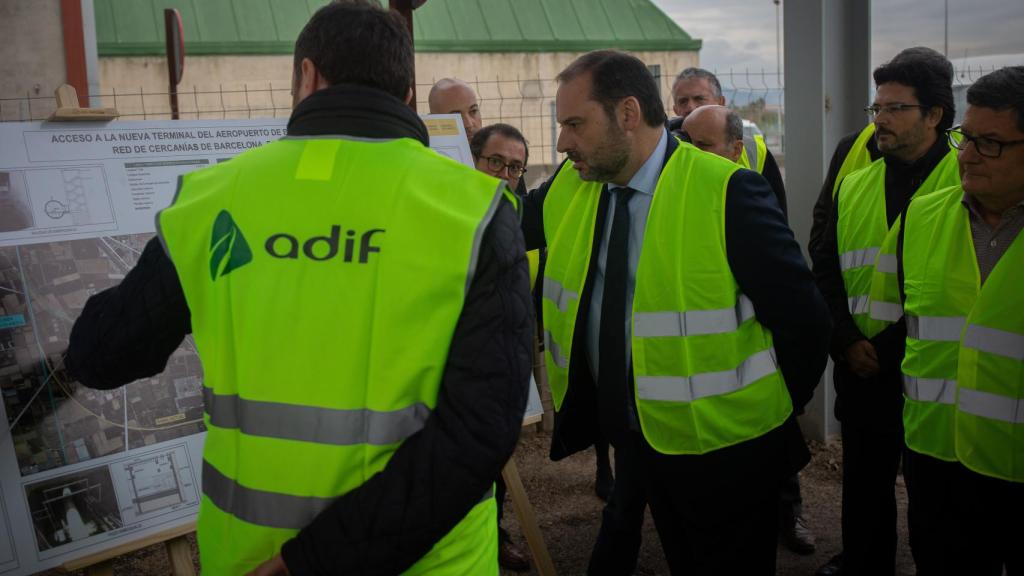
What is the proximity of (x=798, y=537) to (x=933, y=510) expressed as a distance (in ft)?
4.59

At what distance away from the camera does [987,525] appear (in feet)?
7.77

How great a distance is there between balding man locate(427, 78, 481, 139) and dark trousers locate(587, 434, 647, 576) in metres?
2.31

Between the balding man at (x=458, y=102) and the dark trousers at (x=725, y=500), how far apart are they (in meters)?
2.48

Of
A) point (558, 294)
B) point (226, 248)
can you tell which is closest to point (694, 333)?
point (558, 294)

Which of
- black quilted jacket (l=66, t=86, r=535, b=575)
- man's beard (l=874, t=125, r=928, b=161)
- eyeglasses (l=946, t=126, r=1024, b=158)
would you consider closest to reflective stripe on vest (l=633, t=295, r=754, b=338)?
eyeglasses (l=946, t=126, r=1024, b=158)

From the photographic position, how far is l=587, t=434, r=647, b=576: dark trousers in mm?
2736

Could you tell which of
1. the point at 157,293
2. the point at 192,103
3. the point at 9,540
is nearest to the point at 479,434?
the point at 157,293

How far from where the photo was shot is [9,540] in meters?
2.20

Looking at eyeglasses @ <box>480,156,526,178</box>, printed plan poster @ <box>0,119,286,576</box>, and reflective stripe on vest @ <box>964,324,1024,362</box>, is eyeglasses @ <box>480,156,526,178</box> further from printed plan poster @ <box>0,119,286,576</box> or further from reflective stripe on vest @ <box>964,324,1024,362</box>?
reflective stripe on vest @ <box>964,324,1024,362</box>

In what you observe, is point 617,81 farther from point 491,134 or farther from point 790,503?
point 790,503

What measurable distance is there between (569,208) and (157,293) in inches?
59.8

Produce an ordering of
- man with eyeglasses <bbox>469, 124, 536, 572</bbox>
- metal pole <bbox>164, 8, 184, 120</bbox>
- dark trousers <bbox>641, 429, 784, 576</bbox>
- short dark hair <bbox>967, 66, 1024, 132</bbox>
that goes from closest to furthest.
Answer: short dark hair <bbox>967, 66, 1024, 132</bbox>, dark trousers <bbox>641, 429, 784, 576</bbox>, man with eyeglasses <bbox>469, 124, 536, 572</bbox>, metal pole <bbox>164, 8, 184, 120</bbox>

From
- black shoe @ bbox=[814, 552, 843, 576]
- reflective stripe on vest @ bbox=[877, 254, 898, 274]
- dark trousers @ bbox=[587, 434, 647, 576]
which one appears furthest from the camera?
black shoe @ bbox=[814, 552, 843, 576]

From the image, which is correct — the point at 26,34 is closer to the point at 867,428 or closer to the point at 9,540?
the point at 9,540
